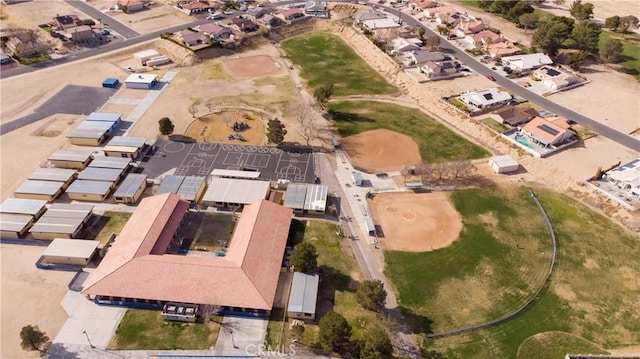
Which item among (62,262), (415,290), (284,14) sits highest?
(284,14)

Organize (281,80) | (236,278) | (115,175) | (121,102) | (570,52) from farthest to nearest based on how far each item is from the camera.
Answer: (570,52) → (281,80) → (121,102) → (115,175) → (236,278)

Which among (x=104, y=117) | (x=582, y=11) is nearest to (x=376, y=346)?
(x=104, y=117)

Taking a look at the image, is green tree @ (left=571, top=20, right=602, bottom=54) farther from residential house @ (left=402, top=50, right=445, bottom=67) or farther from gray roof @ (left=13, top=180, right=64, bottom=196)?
gray roof @ (left=13, top=180, right=64, bottom=196)

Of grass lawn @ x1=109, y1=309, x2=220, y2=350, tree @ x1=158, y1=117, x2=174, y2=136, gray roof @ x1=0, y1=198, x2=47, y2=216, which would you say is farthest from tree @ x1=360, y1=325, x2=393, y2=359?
tree @ x1=158, y1=117, x2=174, y2=136

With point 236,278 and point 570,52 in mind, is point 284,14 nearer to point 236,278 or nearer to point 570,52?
point 570,52

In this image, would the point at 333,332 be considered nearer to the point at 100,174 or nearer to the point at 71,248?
the point at 71,248

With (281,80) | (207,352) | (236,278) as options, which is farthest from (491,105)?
(207,352)
